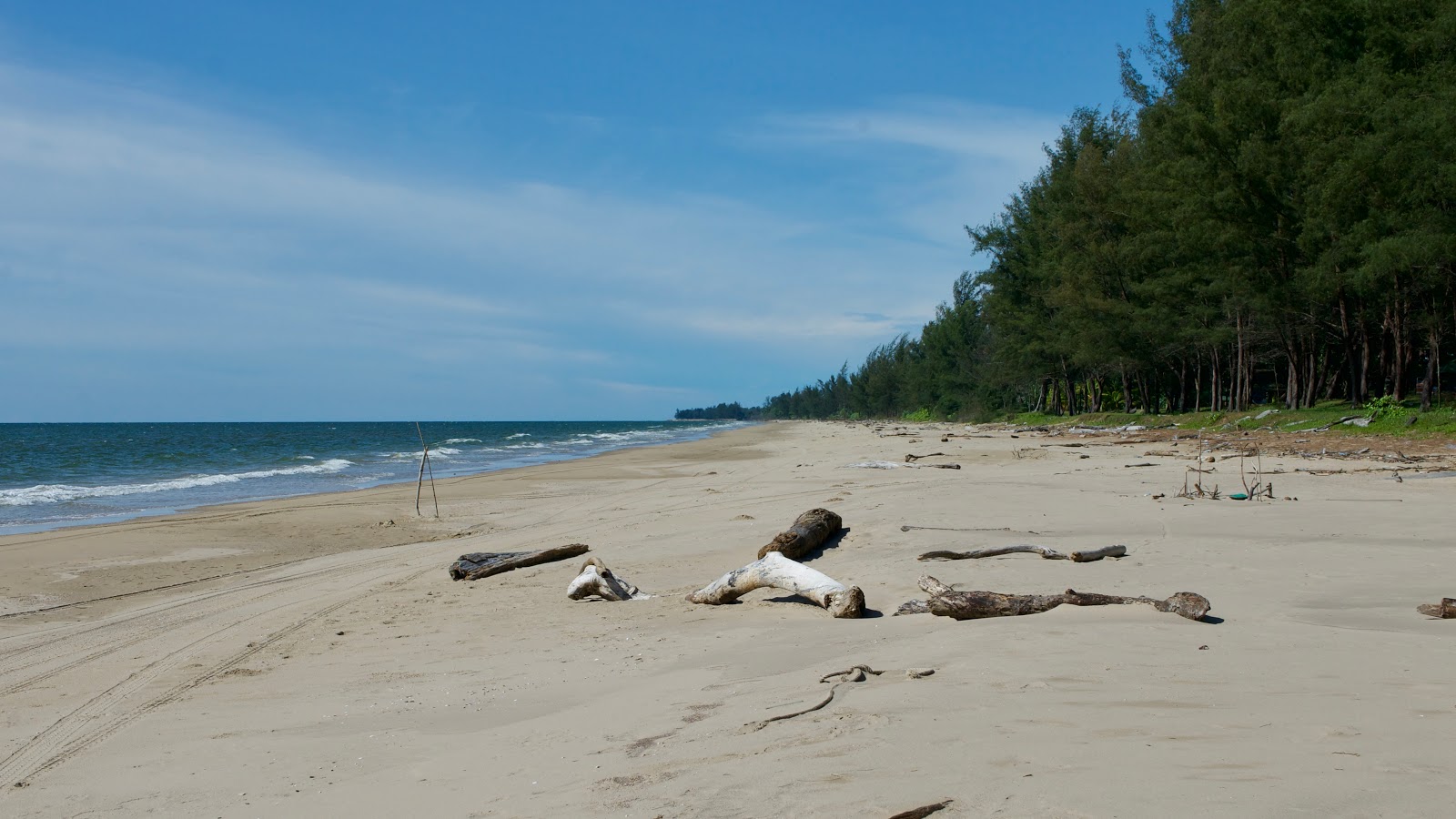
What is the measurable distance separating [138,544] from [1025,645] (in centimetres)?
1351

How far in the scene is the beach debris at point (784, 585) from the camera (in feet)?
19.6

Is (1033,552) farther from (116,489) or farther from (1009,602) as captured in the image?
(116,489)

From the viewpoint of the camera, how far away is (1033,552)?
7535mm

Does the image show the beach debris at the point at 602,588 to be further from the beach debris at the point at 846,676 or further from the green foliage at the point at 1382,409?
the green foliage at the point at 1382,409

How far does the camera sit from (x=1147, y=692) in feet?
12.3

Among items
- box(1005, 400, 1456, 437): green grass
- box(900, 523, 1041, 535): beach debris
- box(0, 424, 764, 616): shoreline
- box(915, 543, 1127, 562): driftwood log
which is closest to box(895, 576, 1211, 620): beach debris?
box(915, 543, 1127, 562): driftwood log

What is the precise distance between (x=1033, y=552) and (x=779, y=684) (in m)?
3.96

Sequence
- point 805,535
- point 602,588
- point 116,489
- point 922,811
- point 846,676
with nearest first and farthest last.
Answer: point 922,811, point 846,676, point 602,588, point 805,535, point 116,489

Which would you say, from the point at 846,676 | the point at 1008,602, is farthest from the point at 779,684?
the point at 1008,602

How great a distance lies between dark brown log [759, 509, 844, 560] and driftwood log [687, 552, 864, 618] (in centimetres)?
96

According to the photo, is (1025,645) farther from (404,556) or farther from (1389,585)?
(404,556)

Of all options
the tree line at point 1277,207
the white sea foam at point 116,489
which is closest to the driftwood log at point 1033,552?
the tree line at point 1277,207

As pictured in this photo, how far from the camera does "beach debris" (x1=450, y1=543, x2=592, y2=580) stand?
894cm

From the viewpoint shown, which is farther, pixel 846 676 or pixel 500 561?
pixel 500 561
